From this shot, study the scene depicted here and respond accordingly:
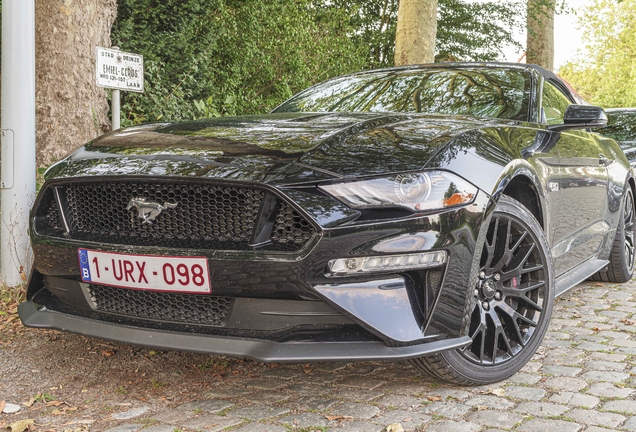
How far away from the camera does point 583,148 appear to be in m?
3.98

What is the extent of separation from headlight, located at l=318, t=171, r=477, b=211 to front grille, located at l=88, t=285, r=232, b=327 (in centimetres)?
56

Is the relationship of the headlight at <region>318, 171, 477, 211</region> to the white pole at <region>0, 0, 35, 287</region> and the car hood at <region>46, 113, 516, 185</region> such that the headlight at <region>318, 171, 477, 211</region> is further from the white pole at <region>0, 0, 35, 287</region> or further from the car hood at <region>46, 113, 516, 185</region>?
the white pole at <region>0, 0, 35, 287</region>

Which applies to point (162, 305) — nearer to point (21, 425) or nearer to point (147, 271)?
point (147, 271)

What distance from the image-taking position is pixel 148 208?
8.17ft

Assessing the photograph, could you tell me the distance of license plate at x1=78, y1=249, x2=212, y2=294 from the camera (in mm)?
2354

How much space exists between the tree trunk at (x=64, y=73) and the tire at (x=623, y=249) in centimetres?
384

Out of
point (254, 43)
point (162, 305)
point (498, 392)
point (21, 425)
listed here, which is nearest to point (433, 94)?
point (498, 392)

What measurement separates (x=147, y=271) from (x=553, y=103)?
2686 millimetres

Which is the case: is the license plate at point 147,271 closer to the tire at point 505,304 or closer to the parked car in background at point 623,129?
the tire at point 505,304

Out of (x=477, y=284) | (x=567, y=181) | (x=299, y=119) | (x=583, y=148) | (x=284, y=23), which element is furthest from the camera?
(x=284, y=23)

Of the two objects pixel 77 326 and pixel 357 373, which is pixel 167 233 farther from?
pixel 357 373

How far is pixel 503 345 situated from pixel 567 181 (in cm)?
112

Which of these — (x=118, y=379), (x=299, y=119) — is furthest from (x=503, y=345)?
(x=118, y=379)

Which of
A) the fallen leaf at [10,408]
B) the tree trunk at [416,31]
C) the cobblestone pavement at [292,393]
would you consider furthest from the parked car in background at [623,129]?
the fallen leaf at [10,408]
